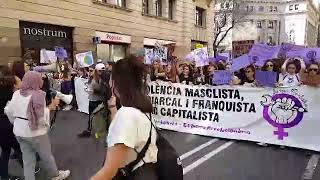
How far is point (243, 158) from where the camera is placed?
628 cm

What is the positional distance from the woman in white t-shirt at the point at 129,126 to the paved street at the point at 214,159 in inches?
121

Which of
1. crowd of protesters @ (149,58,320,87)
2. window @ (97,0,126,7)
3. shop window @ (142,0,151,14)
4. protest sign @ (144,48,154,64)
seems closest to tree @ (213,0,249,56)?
shop window @ (142,0,151,14)

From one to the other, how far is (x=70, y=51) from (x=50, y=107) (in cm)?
1284

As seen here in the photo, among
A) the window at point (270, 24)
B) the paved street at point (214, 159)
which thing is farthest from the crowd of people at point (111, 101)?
the window at point (270, 24)

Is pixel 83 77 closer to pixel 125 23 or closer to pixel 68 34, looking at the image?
pixel 68 34

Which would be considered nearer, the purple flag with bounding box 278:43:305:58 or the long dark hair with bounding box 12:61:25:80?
the long dark hair with bounding box 12:61:25:80

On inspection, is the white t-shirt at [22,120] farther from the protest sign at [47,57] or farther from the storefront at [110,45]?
the storefront at [110,45]

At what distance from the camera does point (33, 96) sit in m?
4.36

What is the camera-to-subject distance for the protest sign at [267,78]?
746 cm

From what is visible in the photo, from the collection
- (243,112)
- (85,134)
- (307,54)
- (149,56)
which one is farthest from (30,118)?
(149,56)

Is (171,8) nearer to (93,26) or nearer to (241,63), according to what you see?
(93,26)

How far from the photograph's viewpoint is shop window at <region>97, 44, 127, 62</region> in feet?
61.0

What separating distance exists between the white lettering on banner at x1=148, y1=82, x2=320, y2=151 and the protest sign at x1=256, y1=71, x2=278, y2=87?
0.26 meters

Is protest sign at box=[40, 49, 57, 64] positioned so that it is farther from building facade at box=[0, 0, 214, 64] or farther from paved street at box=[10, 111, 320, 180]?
paved street at box=[10, 111, 320, 180]
